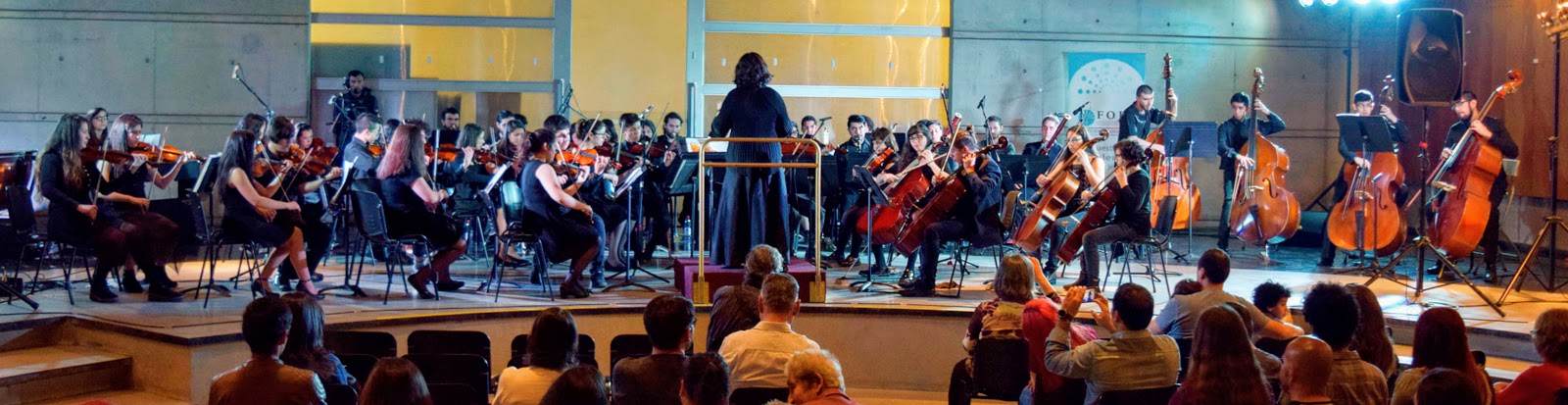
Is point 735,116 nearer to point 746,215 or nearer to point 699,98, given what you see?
point 746,215

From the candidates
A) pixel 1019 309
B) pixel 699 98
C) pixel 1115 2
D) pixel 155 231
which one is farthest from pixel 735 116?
pixel 1115 2

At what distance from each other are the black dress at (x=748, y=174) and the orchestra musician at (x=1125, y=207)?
190 cm

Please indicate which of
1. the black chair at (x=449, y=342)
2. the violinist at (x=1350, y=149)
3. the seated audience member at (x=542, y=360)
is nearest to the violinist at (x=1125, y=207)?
the violinist at (x=1350, y=149)

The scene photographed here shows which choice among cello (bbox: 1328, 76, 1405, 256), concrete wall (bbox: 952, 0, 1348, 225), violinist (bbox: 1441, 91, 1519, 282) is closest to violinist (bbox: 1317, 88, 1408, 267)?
cello (bbox: 1328, 76, 1405, 256)

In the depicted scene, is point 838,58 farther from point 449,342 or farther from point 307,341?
point 307,341

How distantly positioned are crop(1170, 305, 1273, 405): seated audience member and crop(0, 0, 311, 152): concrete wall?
11.1 metres

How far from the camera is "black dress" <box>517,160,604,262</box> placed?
7.93m

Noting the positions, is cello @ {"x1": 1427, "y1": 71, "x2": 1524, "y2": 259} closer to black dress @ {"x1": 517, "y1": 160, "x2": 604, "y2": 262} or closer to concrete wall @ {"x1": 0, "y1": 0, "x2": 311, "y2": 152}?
black dress @ {"x1": 517, "y1": 160, "x2": 604, "y2": 262}

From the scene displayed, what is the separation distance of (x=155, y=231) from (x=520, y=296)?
217 centimetres

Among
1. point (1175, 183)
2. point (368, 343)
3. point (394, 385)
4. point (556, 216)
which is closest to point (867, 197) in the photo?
point (556, 216)

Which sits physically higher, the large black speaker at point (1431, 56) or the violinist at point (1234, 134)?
the large black speaker at point (1431, 56)

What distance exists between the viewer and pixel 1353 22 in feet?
45.1

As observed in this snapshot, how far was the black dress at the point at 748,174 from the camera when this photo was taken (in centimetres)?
779

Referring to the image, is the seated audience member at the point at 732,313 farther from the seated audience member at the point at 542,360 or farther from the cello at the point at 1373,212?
the cello at the point at 1373,212
